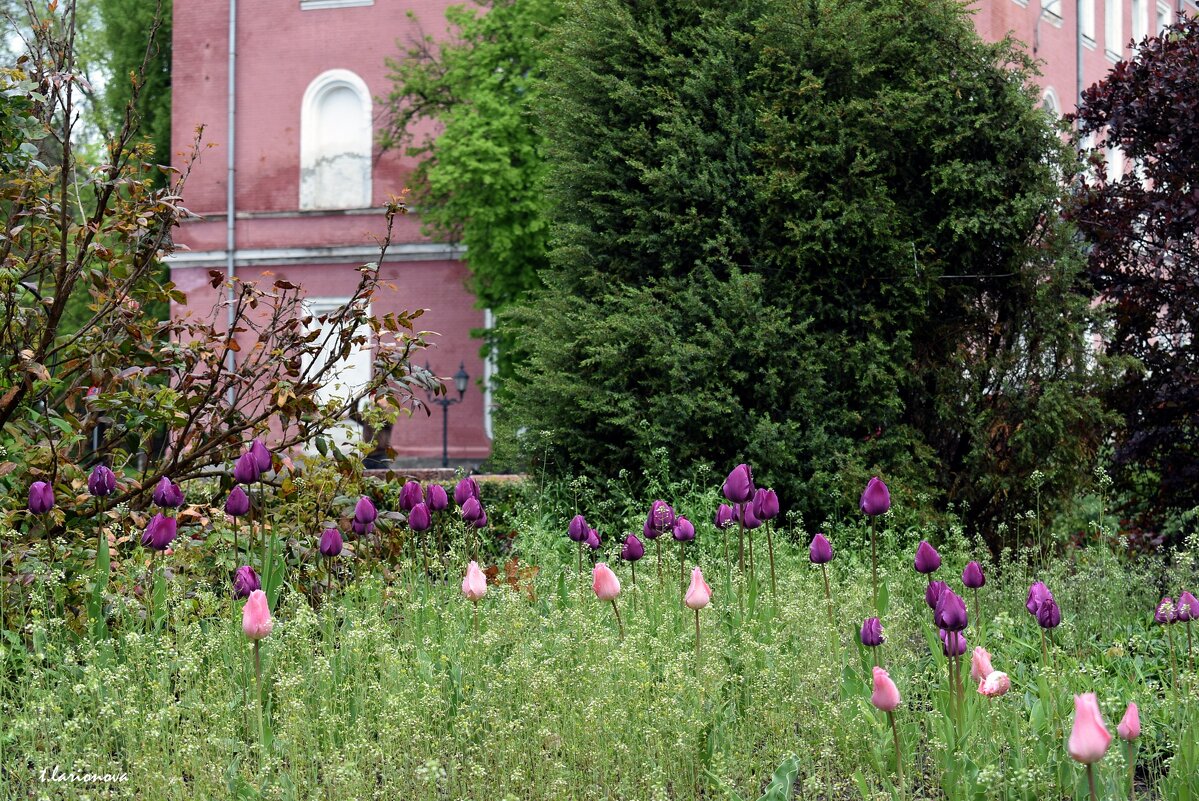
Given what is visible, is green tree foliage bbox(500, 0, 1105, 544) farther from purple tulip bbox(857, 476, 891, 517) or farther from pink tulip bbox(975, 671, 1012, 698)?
pink tulip bbox(975, 671, 1012, 698)

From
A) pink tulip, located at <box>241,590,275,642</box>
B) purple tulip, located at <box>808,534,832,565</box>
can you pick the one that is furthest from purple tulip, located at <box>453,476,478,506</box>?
pink tulip, located at <box>241,590,275,642</box>

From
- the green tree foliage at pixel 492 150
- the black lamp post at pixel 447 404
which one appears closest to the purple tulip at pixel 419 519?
the green tree foliage at pixel 492 150

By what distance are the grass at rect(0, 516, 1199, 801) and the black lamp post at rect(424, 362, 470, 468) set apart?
17.6 m

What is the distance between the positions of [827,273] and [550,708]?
4.74 metres

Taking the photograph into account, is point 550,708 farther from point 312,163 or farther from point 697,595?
point 312,163

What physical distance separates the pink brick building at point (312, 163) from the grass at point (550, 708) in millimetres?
19151

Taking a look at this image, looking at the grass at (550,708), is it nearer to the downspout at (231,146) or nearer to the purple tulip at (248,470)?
the purple tulip at (248,470)

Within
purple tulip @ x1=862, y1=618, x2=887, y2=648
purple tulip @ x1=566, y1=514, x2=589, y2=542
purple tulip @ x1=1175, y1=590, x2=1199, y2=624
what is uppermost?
purple tulip @ x1=566, y1=514, x2=589, y2=542

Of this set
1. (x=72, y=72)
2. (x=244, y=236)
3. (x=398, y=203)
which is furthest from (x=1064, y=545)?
(x=244, y=236)

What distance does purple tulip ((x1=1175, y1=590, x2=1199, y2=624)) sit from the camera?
403 cm

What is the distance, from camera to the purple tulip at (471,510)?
533 centimetres

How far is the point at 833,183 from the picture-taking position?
8.37 metres

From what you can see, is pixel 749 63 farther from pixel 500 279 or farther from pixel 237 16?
pixel 237 16

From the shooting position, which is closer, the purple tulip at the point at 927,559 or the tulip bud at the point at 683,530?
the purple tulip at the point at 927,559
